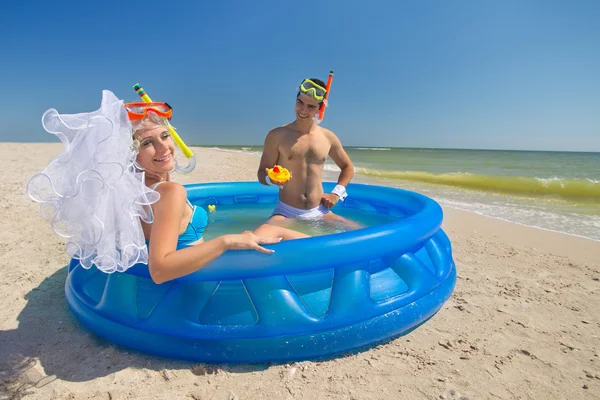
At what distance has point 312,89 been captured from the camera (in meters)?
3.23

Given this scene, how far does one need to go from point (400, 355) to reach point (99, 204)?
5.64ft

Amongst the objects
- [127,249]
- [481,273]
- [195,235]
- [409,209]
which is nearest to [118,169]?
[127,249]

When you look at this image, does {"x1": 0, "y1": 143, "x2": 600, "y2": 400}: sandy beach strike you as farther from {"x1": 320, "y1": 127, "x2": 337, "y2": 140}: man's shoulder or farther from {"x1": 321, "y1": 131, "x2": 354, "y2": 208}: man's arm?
{"x1": 320, "y1": 127, "x2": 337, "y2": 140}: man's shoulder

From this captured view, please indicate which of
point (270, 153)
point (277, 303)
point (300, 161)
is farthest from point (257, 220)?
point (277, 303)

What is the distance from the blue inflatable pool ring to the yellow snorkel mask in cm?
143

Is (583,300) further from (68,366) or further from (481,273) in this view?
(68,366)

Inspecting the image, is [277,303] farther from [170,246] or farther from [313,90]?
[313,90]

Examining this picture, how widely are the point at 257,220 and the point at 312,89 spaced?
5.13 ft

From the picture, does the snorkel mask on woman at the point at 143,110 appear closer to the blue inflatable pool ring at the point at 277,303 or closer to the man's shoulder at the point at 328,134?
the blue inflatable pool ring at the point at 277,303

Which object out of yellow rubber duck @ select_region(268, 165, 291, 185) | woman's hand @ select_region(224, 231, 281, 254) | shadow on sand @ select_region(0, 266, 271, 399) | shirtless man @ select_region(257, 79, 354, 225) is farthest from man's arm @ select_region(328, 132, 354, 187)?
shadow on sand @ select_region(0, 266, 271, 399)

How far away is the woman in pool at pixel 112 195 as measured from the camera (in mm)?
1685

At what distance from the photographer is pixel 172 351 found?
205 centimetres

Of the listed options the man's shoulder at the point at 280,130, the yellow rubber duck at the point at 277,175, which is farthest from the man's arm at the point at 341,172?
the yellow rubber duck at the point at 277,175

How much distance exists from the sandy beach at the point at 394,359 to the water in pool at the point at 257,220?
1.12 metres
